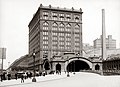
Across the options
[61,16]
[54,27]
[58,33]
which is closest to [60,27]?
[54,27]

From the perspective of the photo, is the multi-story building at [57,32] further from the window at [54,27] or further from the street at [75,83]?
the street at [75,83]

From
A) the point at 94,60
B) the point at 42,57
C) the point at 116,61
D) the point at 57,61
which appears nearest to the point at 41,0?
the point at 116,61

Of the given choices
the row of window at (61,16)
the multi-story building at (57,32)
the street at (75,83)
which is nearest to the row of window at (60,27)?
the multi-story building at (57,32)

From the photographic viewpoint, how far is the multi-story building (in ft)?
377

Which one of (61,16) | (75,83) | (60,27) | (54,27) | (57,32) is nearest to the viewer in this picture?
(75,83)

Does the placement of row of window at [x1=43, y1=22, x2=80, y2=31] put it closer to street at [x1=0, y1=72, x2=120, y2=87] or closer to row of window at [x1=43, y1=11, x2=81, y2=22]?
row of window at [x1=43, y1=11, x2=81, y2=22]

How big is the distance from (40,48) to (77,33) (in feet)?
78.9

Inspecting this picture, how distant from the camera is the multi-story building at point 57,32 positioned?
114938 mm

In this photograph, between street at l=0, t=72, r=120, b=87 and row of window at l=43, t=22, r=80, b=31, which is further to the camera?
row of window at l=43, t=22, r=80, b=31

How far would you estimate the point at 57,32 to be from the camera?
118688 millimetres

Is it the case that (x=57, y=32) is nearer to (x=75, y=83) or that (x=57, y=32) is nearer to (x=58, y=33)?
(x=58, y=33)

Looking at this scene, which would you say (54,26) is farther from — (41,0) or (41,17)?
(41,0)

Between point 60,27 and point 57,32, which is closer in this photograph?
point 57,32

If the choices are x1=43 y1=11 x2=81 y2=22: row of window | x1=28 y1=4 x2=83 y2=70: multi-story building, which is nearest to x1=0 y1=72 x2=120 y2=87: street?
x1=28 y1=4 x2=83 y2=70: multi-story building
